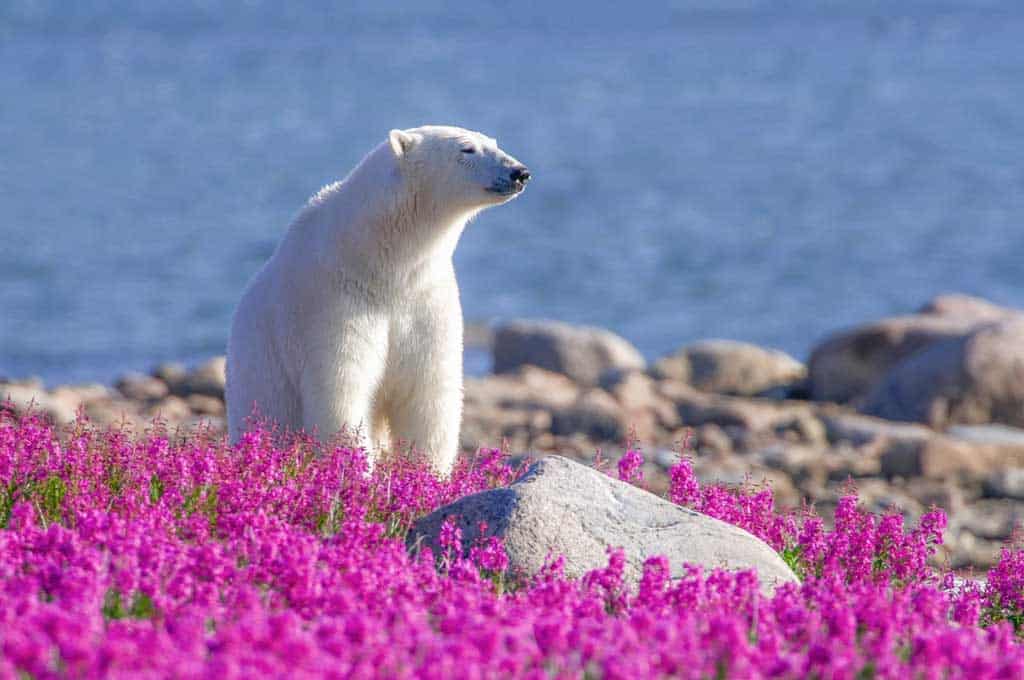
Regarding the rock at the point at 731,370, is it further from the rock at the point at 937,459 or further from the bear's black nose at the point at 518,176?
the bear's black nose at the point at 518,176

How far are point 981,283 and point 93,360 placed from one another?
659 inches

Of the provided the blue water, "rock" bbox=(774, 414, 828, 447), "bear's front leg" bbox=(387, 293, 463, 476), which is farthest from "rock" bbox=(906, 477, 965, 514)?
the blue water

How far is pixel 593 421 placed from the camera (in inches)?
667

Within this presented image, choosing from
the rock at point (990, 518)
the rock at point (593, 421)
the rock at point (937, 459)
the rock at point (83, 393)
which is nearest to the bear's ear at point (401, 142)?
the rock at point (990, 518)

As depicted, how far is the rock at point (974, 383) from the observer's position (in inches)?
671

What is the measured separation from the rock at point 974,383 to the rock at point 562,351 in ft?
15.0

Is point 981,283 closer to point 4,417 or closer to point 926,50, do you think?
point 4,417

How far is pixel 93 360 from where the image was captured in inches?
974

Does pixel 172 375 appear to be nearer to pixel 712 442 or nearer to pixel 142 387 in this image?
pixel 142 387

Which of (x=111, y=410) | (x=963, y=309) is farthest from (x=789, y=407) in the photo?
(x=111, y=410)

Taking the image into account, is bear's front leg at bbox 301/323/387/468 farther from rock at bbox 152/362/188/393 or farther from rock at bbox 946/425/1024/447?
rock at bbox 152/362/188/393

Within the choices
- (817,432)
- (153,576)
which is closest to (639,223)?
(817,432)

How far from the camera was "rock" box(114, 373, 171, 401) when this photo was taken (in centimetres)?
1966

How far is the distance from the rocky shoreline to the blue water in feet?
18.4
